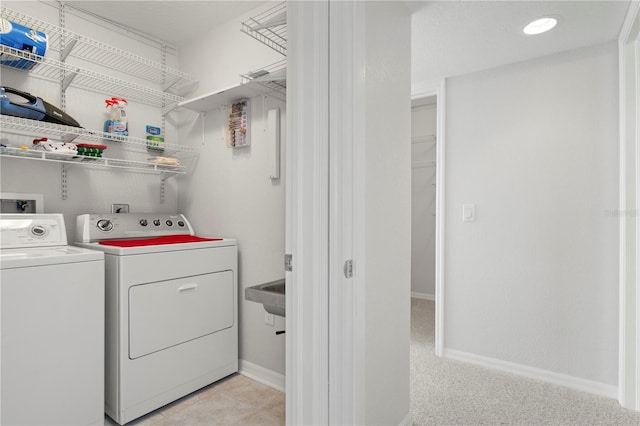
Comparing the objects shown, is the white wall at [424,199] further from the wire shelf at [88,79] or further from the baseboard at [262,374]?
the wire shelf at [88,79]

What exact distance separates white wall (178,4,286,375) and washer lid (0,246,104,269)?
0.88 metres

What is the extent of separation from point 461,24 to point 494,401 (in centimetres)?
209

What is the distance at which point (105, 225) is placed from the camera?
2125 millimetres

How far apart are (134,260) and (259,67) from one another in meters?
1.38

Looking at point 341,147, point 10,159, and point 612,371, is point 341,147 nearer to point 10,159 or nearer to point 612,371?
point 10,159

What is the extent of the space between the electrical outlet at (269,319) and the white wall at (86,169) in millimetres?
1169

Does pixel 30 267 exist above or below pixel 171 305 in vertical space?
above

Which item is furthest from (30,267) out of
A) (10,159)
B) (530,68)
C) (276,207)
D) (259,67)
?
(530,68)

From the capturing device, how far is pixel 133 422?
1792 mm

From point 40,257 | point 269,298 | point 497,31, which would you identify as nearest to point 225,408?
point 269,298

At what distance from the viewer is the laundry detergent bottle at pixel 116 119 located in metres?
2.26

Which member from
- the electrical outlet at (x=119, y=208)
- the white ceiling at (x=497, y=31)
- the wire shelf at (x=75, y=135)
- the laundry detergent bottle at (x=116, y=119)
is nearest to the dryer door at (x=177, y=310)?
the electrical outlet at (x=119, y=208)

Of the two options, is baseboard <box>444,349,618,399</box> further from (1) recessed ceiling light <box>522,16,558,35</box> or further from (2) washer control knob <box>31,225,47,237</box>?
(2) washer control knob <box>31,225,47,237</box>

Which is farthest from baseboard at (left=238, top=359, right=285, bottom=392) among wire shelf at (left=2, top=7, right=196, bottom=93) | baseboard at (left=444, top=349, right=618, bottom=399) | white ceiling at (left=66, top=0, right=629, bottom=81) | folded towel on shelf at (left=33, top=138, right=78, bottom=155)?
white ceiling at (left=66, top=0, right=629, bottom=81)
